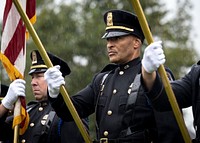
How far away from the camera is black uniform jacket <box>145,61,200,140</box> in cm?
722

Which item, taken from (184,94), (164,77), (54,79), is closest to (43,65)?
(54,79)

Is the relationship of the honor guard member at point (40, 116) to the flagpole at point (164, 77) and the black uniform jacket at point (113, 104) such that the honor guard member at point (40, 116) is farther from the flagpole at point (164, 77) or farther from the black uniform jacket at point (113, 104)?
the flagpole at point (164, 77)

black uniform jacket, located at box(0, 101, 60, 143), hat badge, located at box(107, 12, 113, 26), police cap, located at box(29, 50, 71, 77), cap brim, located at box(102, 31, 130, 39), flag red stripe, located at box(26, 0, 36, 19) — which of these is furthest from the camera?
police cap, located at box(29, 50, 71, 77)

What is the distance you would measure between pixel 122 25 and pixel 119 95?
0.79 m

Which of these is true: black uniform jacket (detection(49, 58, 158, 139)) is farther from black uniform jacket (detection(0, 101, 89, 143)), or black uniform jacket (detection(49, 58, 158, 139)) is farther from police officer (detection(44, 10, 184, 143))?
black uniform jacket (detection(0, 101, 89, 143))

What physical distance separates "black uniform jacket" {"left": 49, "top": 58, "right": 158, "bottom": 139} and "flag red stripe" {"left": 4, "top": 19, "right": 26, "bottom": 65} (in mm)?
998

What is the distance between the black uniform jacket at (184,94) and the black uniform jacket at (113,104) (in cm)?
66

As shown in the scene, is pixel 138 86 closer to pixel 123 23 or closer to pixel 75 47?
pixel 123 23

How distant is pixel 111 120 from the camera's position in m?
8.15

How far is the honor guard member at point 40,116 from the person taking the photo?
914 cm

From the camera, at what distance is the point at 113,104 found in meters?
8.23

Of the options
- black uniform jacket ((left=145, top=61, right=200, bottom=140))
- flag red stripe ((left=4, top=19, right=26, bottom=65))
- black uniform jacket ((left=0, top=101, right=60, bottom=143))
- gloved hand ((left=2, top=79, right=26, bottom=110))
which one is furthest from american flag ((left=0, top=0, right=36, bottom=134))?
black uniform jacket ((left=145, top=61, right=200, bottom=140))

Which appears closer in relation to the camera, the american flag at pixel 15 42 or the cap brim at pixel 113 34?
the cap brim at pixel 113 34

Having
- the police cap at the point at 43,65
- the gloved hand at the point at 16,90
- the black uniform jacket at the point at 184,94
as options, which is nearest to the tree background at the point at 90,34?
the police cap at the point at 43,65
